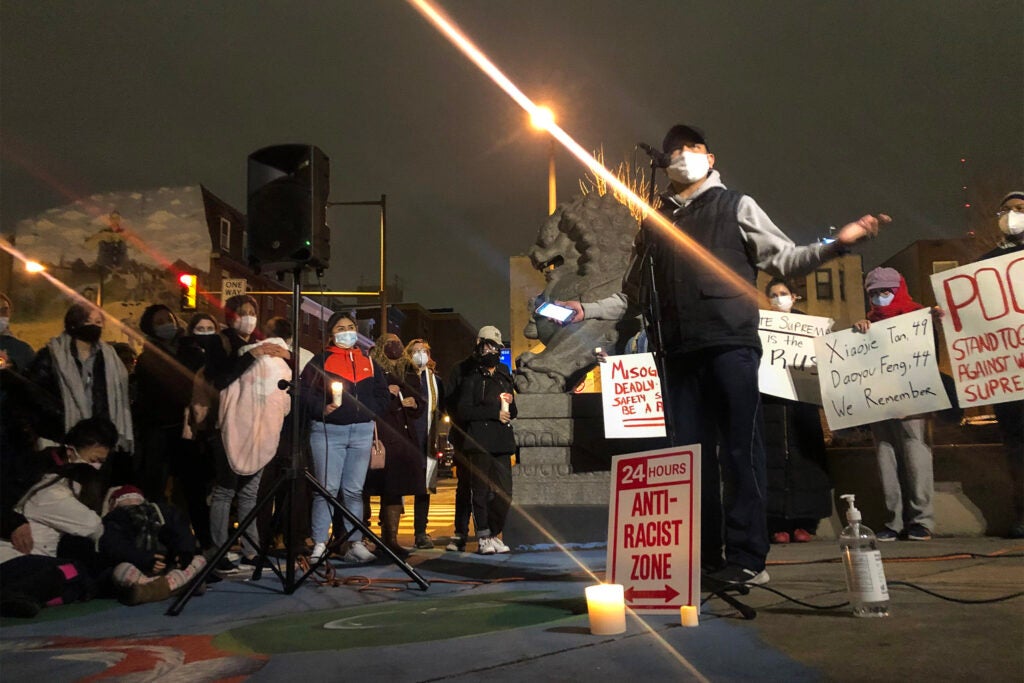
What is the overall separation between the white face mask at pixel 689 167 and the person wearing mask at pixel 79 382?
13.9 ft

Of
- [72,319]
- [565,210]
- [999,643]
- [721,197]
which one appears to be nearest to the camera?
[999,643]

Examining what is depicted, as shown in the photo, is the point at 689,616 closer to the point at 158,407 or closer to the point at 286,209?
the point at 286,209

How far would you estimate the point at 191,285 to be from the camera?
22.0 metres

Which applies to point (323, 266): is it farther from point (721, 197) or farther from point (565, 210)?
point (565, 210)

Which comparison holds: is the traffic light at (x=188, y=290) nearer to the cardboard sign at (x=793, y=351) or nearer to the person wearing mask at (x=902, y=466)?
the cardboard sign at (x=793, y=351)

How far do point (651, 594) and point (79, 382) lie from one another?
447cm

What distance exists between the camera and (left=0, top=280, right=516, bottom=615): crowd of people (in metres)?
5.07

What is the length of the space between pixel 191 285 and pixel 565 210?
1550 centimetres

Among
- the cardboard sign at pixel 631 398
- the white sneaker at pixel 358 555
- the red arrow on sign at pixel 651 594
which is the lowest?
the white sneaker at pixel 358 555

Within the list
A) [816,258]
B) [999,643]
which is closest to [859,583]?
[999,643]

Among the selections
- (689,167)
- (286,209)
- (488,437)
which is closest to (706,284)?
(689,167)

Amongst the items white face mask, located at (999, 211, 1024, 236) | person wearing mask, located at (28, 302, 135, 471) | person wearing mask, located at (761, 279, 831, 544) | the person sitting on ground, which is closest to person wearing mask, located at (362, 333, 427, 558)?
person wearing mask, located at (28, 302, 135, 471)

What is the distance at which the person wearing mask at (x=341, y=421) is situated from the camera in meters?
6.52

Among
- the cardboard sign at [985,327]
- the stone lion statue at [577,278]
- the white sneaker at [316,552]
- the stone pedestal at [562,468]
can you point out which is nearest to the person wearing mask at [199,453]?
the white sneaker at [316,552]
